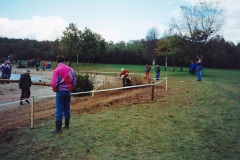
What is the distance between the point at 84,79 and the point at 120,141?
11.7 metres

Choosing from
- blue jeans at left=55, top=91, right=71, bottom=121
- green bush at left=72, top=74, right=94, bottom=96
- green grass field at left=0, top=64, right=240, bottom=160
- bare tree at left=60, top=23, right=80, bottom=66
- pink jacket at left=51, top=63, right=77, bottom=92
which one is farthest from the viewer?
bare tree at left=60, top=23, right=80, bottom=66

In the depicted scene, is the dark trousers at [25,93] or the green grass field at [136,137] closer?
the green grass field at [136,137]

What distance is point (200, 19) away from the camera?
42.4 m

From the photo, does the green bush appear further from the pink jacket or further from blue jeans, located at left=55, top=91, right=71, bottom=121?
the pink jacket

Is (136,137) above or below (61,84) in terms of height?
below

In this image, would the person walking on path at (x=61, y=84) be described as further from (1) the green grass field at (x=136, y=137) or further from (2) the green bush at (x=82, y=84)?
(2) the green bush at (x=82, y=84)

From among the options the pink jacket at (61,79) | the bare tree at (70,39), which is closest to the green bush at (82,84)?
the pink jacket at (61,79)

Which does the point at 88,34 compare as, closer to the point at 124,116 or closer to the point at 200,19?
the point at 200,19

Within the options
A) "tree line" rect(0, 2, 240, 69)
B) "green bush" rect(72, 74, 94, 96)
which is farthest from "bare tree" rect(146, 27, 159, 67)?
"green bush" rect(72, 74, 94, 96)

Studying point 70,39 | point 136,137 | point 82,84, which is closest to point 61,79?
point 136,137

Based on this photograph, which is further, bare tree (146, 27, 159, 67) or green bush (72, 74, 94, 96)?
bare tree (146, 27, 159, 67)

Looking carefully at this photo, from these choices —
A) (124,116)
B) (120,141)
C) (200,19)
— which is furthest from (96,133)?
(200,19)

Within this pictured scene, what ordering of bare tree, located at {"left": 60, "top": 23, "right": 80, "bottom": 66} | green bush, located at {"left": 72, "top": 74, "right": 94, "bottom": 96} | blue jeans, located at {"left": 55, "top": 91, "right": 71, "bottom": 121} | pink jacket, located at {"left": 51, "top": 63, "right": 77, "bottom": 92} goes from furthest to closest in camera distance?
bare tree, located at {"left": 60, "top": 23, "right": 80, "bottom": 66}, green bush, located at {"left": 72, "top": 74, "right": 94, "bottom": 96}, blue jeans, located at {"left": 55, "top": 91, "right": 71, "bottom": 121}, pink jacket, located at {"left": 51, "top": 63, "right": 77, "bottom": 92}

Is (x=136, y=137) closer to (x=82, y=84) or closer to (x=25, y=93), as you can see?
(x=25, y=93)
